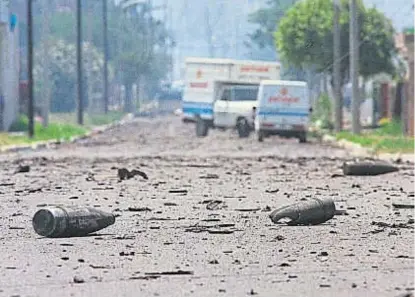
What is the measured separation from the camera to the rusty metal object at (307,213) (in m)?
14.4

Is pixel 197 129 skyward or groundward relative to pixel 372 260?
groundward

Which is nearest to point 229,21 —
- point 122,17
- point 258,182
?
point 122,17

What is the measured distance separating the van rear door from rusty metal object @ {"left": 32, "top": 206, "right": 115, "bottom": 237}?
33.2 metres

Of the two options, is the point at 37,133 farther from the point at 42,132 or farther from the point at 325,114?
the point at 325,114

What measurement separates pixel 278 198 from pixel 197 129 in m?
37.7

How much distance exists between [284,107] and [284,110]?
4.2 inches

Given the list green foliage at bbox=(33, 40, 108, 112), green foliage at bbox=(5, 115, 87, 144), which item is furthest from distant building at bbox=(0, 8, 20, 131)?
green foliage at bbox=(33, 40, 108, 112)

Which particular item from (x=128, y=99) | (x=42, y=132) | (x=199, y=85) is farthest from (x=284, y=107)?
(x=128, y=99)

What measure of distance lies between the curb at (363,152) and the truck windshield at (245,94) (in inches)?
218

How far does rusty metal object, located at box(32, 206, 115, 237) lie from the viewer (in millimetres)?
13117

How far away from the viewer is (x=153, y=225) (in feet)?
47.5

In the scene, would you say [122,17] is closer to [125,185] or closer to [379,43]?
[379,43]

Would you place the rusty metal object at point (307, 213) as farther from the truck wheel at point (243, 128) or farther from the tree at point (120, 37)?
the tree at point (120, 37)

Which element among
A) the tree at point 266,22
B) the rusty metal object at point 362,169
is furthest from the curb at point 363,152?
the tree at point 266,22
